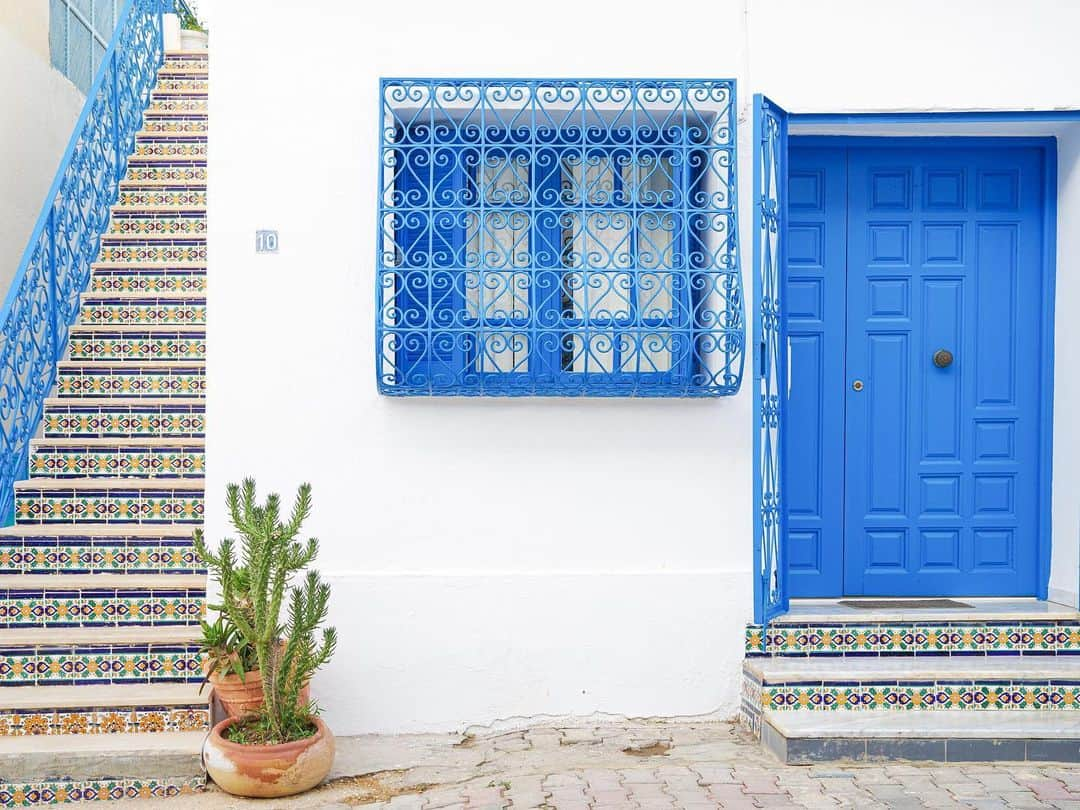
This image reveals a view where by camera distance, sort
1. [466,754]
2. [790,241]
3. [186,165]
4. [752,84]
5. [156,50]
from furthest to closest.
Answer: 1. [156,50]
2. [186,165]
3. [790,241]
4. [752,84]
5. [466,754]

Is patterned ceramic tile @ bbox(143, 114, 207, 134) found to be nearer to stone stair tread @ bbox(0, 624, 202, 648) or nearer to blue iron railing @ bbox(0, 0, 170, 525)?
blue iron railing @ bbox(0, 0, 170, 525)

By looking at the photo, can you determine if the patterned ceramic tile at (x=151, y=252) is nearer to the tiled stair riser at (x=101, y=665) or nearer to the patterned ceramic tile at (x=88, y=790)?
the tiled stair riser at (x=101, y=665)

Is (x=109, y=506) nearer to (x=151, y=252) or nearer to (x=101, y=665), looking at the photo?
(x=101, y=665)

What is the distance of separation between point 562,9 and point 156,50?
4757mm

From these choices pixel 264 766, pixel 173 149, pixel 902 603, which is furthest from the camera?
pixel 173 149

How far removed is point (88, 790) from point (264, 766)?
2.45ft

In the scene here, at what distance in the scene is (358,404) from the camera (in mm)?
4926

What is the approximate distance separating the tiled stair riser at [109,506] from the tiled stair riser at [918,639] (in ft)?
9.61

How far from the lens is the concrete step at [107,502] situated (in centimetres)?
552

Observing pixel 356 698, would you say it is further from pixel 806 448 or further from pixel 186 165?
pixel 186 165

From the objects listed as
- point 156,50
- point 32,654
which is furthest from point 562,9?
point 156,50

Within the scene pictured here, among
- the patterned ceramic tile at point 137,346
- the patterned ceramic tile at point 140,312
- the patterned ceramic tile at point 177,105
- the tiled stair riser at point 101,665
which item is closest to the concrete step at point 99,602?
the tiled stair riser at point 101,665

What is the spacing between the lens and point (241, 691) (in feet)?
14.3

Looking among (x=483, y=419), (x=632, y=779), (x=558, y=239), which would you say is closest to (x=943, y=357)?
(x=558, y=239)
